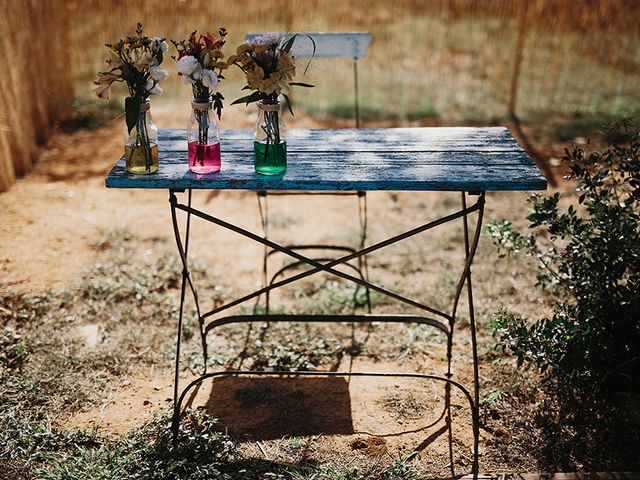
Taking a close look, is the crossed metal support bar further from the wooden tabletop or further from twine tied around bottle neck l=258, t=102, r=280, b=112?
twine tied around bottle neck l=258, t=102, r=280, b=112

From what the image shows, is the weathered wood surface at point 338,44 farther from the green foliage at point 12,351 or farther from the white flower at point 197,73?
the green foliage at point 12,351

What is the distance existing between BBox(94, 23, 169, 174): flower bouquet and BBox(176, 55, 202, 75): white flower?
0.09 meters

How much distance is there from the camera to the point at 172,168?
2.68 meters

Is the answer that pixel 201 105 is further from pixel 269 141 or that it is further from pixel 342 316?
pixel 342 316

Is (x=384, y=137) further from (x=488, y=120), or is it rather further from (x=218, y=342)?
(x=488, y=120)

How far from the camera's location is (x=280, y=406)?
10.3 feet

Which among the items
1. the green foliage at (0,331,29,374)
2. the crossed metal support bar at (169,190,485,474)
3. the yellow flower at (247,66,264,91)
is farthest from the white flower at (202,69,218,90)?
the green foliage at (0,331,29,374)

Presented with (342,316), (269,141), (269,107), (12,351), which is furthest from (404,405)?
(12,351)

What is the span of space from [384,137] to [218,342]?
1.41 metres

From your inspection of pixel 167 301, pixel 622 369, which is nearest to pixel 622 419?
pixel 622 369

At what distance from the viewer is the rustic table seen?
2.55 metres

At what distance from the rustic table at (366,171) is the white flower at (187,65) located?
39cm

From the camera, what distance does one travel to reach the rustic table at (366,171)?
8.38ft

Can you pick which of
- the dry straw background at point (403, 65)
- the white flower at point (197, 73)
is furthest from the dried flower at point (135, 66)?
the dry straw background at point (403, 65)
